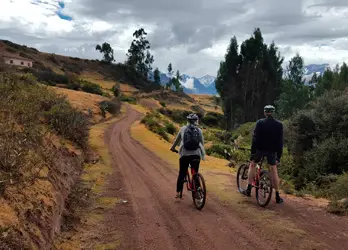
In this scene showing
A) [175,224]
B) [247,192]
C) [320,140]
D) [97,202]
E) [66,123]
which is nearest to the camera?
[175,224]

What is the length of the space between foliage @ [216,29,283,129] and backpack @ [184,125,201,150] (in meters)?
51.5

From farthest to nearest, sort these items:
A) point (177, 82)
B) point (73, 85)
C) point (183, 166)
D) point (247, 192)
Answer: point (177, 82) < point (73, 85) < point (247, 192) < point (183, 166)

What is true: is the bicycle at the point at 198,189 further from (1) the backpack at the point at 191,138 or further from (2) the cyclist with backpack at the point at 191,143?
(1) the backpack at the point at 191,138

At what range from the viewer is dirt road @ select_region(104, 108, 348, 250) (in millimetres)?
6039

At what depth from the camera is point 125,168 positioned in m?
14.1

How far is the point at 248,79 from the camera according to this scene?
59.3 meters

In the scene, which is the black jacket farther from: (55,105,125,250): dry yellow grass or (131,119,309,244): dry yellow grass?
(55,105,125,250): dry yellow grass

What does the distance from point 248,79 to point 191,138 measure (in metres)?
52.9

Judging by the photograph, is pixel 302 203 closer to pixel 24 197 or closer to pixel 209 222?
pixel 209 222

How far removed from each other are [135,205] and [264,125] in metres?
3.43

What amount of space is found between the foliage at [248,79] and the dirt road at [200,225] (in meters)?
50.2

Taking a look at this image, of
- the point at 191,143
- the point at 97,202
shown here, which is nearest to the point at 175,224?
the point at 191,143

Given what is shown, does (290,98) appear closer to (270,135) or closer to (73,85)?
(73,85)

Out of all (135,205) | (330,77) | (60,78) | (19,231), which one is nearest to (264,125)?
(135,205)
